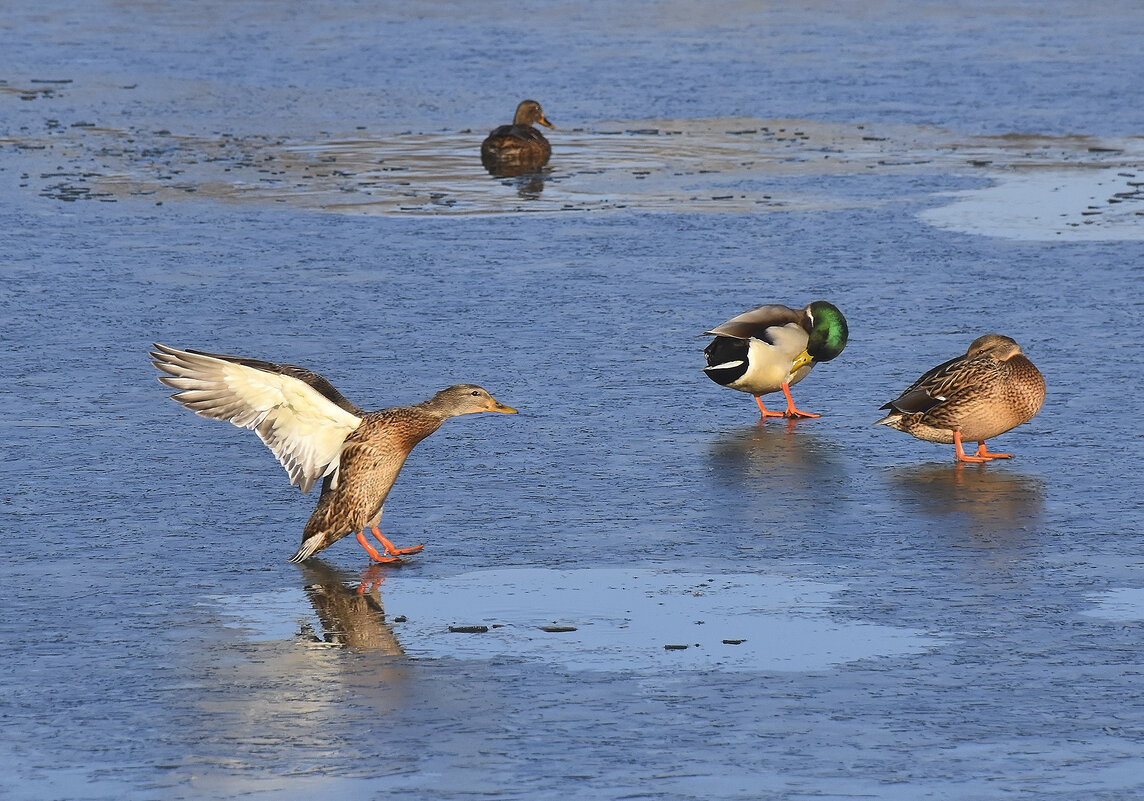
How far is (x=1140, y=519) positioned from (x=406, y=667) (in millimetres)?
3080

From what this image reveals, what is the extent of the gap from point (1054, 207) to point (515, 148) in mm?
A: 4616

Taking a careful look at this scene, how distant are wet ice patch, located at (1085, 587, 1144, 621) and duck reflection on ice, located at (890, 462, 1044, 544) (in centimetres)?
69

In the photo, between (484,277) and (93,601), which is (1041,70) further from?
(93,601)

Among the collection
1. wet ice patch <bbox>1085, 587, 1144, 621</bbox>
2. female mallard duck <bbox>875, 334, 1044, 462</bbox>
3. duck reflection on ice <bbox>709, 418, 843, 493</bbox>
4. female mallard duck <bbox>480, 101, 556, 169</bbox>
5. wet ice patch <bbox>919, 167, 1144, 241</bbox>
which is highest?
female mallard duck <bbox>480, 101, 556, 169</bbox>

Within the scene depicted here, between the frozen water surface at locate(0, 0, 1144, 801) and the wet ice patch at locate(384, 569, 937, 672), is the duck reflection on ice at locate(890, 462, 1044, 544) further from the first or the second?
the wet ice patch at locate(384, 569, 937, 672)

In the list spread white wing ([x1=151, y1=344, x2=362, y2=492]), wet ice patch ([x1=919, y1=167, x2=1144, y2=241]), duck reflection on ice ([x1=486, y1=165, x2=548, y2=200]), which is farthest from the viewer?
duck reflection on ice ([x1=486, y1=165, x2=548, y2=200])

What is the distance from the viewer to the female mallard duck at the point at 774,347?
30.0ft

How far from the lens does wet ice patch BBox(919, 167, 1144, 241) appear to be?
41.9 ft

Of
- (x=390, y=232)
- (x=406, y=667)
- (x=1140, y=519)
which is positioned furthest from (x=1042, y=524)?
(x=390, y=232)

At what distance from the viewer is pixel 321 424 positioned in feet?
23.2

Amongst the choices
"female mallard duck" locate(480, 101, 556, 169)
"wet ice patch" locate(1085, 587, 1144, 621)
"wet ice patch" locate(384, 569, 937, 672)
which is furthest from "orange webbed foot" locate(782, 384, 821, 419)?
"female mallard duck" locate(480, 101, 556, 169)

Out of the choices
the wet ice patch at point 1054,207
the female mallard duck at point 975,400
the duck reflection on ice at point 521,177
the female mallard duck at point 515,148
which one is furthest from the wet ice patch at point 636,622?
the female mallard duck at point 515,148

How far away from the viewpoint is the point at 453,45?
22.5 m

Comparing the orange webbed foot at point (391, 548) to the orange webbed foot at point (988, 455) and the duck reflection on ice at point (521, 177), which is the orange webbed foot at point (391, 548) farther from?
the duck reflection on ice at point (521, 177)
